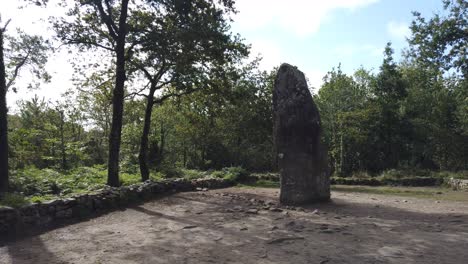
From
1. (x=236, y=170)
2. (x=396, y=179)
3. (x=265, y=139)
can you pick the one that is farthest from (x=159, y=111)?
(x=396, y=179)

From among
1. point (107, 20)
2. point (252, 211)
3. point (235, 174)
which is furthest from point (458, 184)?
point (107, 20)

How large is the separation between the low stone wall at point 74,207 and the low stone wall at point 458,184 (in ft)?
43.8

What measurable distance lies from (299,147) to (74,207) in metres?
6.02

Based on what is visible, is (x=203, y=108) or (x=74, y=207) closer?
(x=74, y=207)

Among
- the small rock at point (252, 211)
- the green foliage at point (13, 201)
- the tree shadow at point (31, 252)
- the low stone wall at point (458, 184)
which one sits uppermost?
the low stone wall at point (458, 184)

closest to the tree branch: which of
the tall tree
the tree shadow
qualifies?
the tall tree

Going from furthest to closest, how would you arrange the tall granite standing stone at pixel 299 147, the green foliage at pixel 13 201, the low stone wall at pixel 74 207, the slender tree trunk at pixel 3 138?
the tall granite standing stone at pixel 299 147
the slender tree trunk at pixel 3 138
the green foliage at pixel 13 201
the low stone wall at pixel 74 207

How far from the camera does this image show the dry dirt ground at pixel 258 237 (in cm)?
572

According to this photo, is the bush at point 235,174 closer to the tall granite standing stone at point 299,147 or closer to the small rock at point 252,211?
the tall granite standing stone at point 299,147

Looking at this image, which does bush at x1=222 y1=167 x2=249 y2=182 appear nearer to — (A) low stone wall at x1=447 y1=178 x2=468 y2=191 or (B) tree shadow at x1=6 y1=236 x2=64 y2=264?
(A) low stone wall at x1=447 y1=178 x2=468 y2=191

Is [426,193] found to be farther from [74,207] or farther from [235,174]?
[74,207]

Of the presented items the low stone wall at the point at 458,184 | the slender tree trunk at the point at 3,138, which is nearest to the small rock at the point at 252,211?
the slender tree trunk at the point at 3,138

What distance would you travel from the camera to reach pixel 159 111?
3300cm

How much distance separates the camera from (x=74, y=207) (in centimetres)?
908
